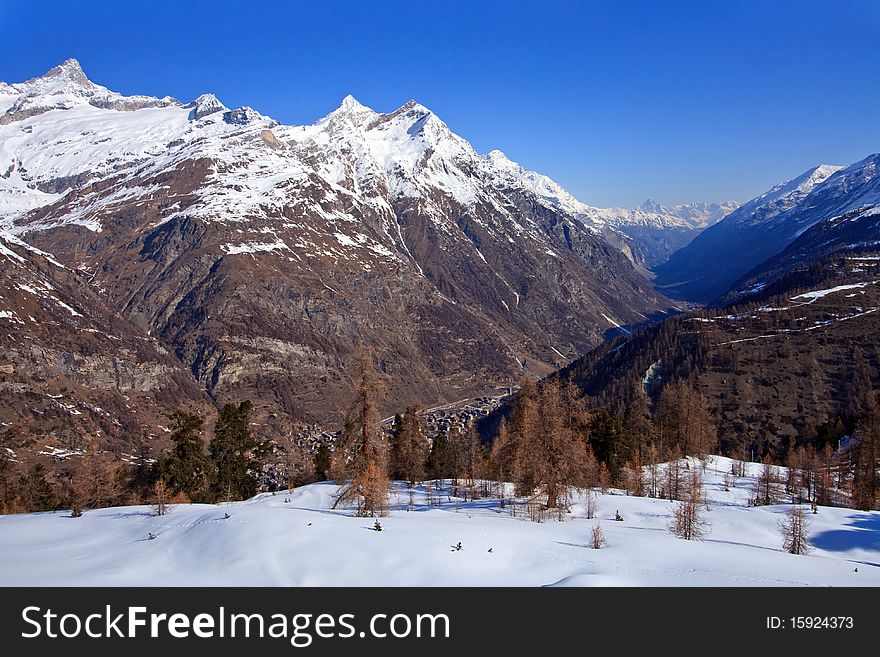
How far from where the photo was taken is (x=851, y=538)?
36.7 metres

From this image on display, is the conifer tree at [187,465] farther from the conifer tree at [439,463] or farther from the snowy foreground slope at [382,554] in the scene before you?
the conifer tree at [439,463]

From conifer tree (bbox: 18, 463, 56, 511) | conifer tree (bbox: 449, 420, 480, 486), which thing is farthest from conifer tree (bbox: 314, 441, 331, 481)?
conifer tree (bbox: 18, 463, 56, 511)

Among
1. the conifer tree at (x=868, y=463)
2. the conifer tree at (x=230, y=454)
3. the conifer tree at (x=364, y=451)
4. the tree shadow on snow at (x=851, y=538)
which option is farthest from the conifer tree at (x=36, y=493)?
the conifer tree at (x=868, y=463)

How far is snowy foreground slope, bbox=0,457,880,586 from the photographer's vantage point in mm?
21281

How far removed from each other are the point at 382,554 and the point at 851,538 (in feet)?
104

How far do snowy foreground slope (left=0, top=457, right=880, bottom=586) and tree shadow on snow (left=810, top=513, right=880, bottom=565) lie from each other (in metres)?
0.16

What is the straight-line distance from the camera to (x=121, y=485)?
221 feet

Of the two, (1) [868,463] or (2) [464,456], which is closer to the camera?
(1) [868,463]

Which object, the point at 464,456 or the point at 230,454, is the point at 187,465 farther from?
the point at 464,456

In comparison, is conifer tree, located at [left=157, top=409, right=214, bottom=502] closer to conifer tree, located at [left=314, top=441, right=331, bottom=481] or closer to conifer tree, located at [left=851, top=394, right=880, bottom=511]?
conifer tree, located at [left=314, top=441, right=331, bottom=481]

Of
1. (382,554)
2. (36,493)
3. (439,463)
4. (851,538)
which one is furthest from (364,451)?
(36,493)
